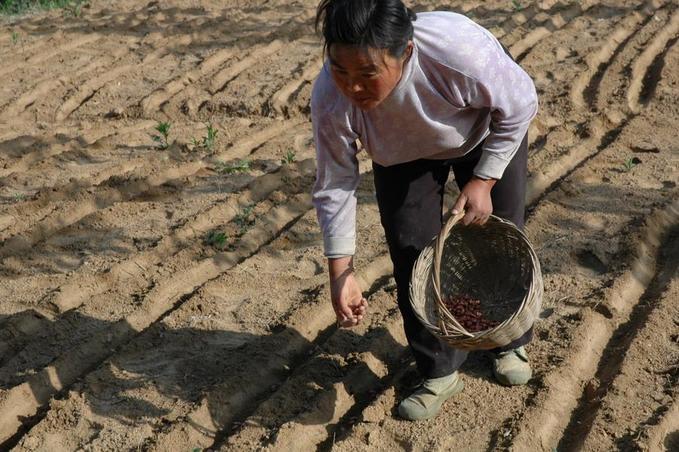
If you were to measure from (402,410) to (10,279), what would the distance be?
2.27 m

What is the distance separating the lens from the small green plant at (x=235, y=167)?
5.87m

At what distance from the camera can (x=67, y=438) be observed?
12.0ft

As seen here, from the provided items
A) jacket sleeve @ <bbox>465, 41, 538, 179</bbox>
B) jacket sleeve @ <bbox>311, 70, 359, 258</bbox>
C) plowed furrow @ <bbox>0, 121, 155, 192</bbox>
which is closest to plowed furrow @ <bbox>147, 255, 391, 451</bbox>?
jacket sleeve @ <bbox>311, 70, 359, 258</bbox>

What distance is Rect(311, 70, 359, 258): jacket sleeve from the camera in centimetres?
294

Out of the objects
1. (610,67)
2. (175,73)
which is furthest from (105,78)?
(610,67)

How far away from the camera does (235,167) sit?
5875 millimetres

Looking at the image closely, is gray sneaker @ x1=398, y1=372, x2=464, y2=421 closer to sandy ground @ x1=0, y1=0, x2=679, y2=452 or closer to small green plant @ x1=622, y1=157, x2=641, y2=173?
sandy ground @ x1=0, y1=0, x2=679, y2=452

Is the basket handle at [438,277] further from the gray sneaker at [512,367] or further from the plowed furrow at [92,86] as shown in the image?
the plowed furrow at [92,86]

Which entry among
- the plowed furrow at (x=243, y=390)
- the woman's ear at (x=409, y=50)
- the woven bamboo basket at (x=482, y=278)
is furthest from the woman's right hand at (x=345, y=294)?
the plowed furrow at (x=243, y=390)

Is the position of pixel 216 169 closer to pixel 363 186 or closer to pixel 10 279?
pixel 363 186

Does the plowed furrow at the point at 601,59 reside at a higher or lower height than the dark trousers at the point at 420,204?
lower

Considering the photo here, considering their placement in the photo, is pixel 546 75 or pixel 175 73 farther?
pixel 175 73

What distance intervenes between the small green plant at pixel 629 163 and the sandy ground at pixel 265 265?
1.3 inches

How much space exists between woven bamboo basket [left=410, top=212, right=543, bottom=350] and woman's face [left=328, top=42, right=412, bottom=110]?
0.53 m
